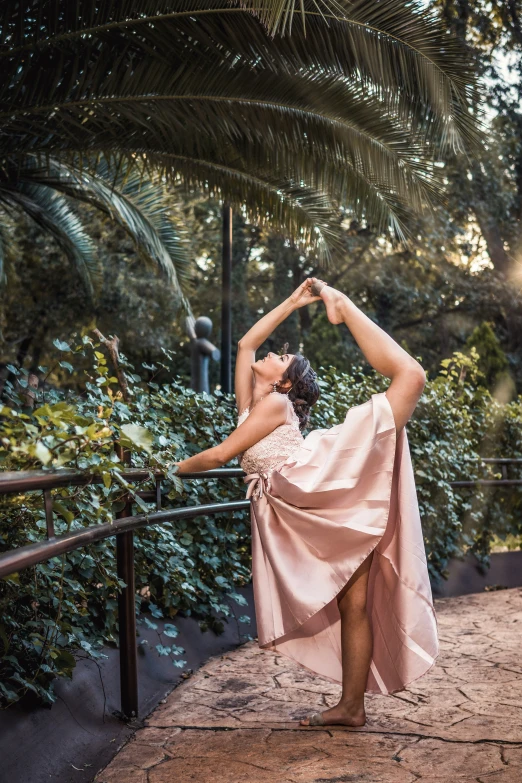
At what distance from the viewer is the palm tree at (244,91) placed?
562 cm

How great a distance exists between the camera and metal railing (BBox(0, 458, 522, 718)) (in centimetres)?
215

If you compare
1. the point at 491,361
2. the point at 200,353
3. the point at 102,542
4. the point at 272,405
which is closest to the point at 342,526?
the point at 272,405

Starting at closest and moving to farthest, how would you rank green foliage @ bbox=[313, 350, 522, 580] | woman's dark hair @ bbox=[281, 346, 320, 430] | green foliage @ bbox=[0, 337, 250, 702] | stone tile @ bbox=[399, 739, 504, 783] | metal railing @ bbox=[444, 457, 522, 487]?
green foliage @ bbox=[0, 337, 250, 702]
stone tile @ bbox=[399, 739, 504, 783]
woman's dark hair @ bbox=[281, 346, 320, 430]
green foliage @ bbox=[313, 350, 522, 580]
metal railing @ bbox=[444, 457, 522, 487]

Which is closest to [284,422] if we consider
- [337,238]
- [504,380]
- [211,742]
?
[211,742]

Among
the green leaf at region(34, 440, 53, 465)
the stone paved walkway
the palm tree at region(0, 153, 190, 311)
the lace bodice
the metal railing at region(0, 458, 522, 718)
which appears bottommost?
the stone paved walkway

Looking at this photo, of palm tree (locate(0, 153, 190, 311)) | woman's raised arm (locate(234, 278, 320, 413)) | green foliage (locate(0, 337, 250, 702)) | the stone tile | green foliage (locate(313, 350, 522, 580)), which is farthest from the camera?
palm tree (locate(0, 153, 190, 311))

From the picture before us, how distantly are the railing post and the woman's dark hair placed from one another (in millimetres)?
886

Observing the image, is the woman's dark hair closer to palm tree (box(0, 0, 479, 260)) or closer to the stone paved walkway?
the stone paved walkway

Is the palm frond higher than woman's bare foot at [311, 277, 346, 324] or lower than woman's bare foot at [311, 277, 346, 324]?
higher

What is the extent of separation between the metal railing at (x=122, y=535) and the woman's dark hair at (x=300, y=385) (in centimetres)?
54

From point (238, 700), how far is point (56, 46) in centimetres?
456

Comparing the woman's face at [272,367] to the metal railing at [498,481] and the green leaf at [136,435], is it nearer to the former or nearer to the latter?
the green leaf at [136,435]

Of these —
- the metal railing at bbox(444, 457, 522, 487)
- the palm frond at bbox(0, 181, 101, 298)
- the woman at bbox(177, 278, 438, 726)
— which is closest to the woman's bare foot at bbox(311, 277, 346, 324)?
the woman at bbox(177, 278, 438, 726)

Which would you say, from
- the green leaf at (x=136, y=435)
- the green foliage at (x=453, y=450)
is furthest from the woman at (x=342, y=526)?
the green foliage at (x=453, y=450)
